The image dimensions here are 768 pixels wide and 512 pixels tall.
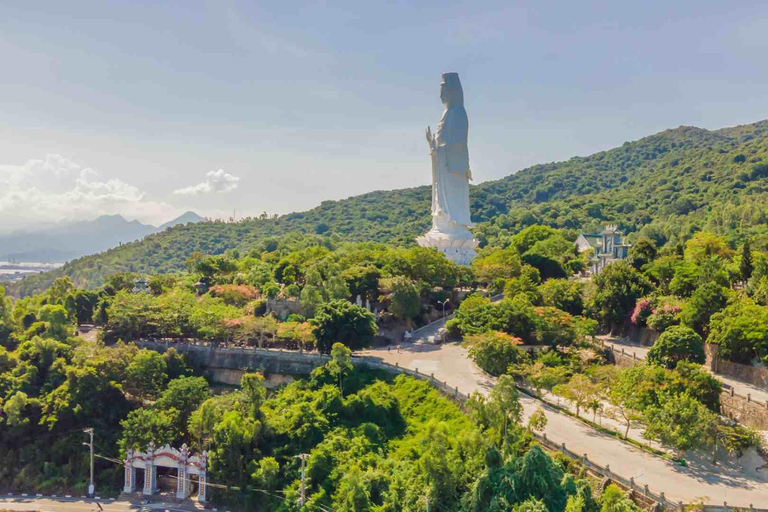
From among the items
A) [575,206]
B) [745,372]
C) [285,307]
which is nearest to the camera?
[745,372]

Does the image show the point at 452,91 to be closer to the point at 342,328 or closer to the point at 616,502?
the point at 342,328

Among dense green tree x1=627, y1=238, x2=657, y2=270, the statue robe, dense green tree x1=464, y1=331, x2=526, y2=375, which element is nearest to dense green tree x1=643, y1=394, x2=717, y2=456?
dense green tree x1=464, y1=331, x2=526, y2=375

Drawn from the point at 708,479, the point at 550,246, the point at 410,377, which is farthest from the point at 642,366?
the point at 550,246

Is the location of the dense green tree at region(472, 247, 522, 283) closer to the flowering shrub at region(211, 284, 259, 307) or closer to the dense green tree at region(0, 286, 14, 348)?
the flowering shrub at region(211, 284, 259, 307)

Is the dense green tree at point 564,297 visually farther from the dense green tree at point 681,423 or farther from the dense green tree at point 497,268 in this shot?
the dense green tree at point 681,423

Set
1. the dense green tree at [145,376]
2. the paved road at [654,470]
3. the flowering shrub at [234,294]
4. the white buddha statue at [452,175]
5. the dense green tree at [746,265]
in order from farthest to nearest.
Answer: the white buddha statue at [452,175] < the flowering shrub at [234,294] < the dense green tree at [746,265] < the dense green tree at [145,376] < the paved road at [654,470]

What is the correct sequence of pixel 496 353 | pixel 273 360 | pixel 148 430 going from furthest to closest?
pixel 273 360, pixel 496 353, pixel 148 430

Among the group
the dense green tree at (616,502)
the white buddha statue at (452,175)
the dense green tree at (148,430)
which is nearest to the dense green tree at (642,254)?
the white buddha statue at (452,175)

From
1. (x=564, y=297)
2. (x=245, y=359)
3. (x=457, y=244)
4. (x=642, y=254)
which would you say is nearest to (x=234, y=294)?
(x=245, y=359)
